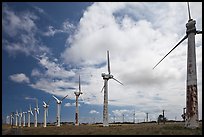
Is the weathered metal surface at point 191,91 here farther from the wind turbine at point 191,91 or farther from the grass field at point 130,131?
the grass field at point 130,131

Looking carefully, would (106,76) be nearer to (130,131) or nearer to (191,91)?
(130,131)

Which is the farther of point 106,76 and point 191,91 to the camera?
point 106,76

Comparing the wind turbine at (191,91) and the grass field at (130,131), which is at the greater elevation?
the wind turbine at (191,91)

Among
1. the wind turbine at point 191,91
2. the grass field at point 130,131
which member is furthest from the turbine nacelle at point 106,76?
the wind turbine at point 191,91

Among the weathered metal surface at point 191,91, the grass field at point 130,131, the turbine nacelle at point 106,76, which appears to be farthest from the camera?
the turbine nacelle at point 106,76

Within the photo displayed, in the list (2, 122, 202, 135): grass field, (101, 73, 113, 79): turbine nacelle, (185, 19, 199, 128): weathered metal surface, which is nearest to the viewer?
(2, 122, 202, 135): grass field

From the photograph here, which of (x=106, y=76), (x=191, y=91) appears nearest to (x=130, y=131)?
(x=191, y=91)

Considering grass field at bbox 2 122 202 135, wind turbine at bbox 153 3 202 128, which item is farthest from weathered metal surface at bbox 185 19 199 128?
grass field at bbox 2 122 202 135

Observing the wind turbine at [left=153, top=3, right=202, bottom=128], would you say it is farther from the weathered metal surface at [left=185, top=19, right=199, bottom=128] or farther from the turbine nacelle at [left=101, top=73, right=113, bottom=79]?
the turbine nacelle at [left=101, top=73, right=113, bottom=79]

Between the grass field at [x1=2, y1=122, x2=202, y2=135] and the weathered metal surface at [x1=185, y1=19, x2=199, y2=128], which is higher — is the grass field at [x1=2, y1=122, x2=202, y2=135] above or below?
below

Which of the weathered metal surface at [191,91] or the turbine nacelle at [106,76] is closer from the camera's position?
the weathered metal surface at [191,91]

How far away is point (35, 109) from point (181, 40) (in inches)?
5014

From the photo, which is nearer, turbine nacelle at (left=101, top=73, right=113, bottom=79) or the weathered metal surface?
the weathered metal surface

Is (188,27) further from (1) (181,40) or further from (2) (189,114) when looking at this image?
(2) (189,114)
